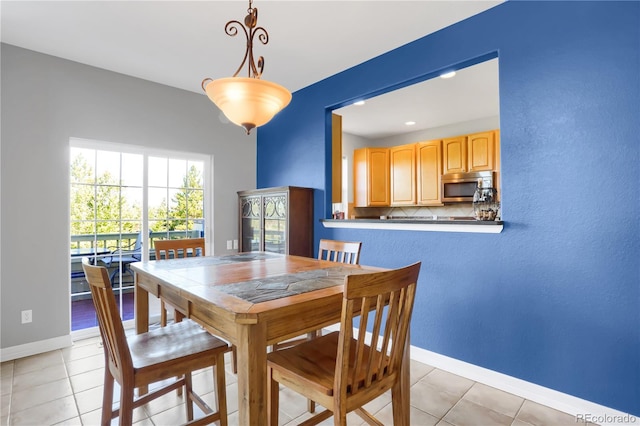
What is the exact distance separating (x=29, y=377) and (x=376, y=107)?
4.26 meters

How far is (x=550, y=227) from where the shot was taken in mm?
1943

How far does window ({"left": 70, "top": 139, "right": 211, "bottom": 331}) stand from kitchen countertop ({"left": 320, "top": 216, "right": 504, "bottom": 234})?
1.83 meters

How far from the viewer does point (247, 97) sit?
149 cm

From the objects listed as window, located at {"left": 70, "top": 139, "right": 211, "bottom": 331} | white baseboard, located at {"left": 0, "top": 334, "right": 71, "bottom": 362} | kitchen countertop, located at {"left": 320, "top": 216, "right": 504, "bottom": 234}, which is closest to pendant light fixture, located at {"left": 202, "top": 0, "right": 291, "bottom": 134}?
kitchen countertop, located at {"left": 320, "top": 216, "right": 504, "bottom": 234}

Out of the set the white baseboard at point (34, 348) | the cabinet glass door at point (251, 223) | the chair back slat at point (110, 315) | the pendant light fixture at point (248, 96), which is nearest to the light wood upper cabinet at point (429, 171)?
the cabinet glass door at point (251, 223)

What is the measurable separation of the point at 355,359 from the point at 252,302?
0.46 m

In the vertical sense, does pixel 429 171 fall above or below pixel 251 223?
above

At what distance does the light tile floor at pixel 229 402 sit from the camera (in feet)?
A: 5.89

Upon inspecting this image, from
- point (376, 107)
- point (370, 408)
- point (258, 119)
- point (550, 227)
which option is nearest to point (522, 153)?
point (550, 227)

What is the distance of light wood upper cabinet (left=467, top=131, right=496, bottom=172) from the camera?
4219mm

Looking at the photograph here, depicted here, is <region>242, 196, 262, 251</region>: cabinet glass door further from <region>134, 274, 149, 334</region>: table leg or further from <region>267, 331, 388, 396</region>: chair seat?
<region>267, 331, 388, 396</region>: chair seat

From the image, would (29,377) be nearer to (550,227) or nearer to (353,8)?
(353,8)

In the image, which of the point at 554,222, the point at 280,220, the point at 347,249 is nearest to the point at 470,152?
the point at 554,222

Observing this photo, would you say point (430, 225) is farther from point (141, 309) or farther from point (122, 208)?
point (122, 208)
